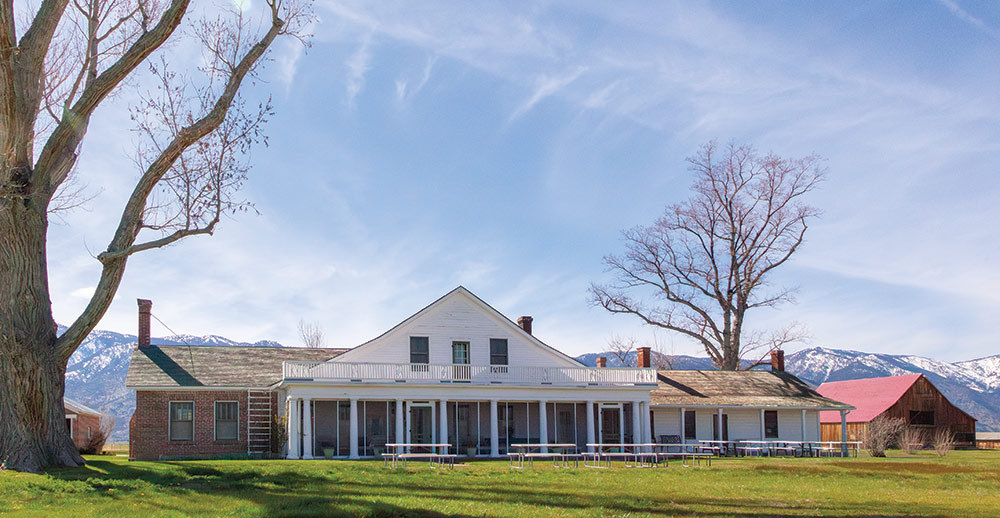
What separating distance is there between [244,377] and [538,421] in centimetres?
1158

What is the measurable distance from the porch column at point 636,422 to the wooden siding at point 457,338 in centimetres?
272

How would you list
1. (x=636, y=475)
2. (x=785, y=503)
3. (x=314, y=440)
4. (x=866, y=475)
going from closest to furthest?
(x=785, y=503) → (x=636, y=475) → (x=866, y=475) → (x=314, y=440)

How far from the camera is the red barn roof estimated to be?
5338 centimetres

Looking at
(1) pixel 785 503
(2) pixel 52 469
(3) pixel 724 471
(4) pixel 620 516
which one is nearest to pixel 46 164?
(2) pixel 52 469

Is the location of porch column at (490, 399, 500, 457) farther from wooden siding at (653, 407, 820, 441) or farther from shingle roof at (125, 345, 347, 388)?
wooden siding at (653, 407, 820, 441)

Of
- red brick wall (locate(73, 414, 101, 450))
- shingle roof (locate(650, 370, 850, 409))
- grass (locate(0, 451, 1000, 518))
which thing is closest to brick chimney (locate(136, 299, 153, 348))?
red brick wall (locate(73, 414, 101, 450))

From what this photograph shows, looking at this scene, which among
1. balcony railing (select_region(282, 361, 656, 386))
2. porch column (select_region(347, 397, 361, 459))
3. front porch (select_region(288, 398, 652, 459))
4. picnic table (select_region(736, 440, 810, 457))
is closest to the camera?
porch column (select_region(347, 397, 361, 459))

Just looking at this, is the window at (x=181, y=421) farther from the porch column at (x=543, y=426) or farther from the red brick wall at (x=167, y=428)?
the porch column at (x=543, y=426)

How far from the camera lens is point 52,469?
17.3 meters

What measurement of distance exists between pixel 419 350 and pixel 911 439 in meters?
29.5

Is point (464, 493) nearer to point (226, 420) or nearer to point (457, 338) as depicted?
point (457, 338)

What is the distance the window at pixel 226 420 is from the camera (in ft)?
106

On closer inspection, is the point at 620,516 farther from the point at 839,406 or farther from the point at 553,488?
the point at 839,406

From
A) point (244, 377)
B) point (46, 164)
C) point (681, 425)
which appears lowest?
point (681, 425)
